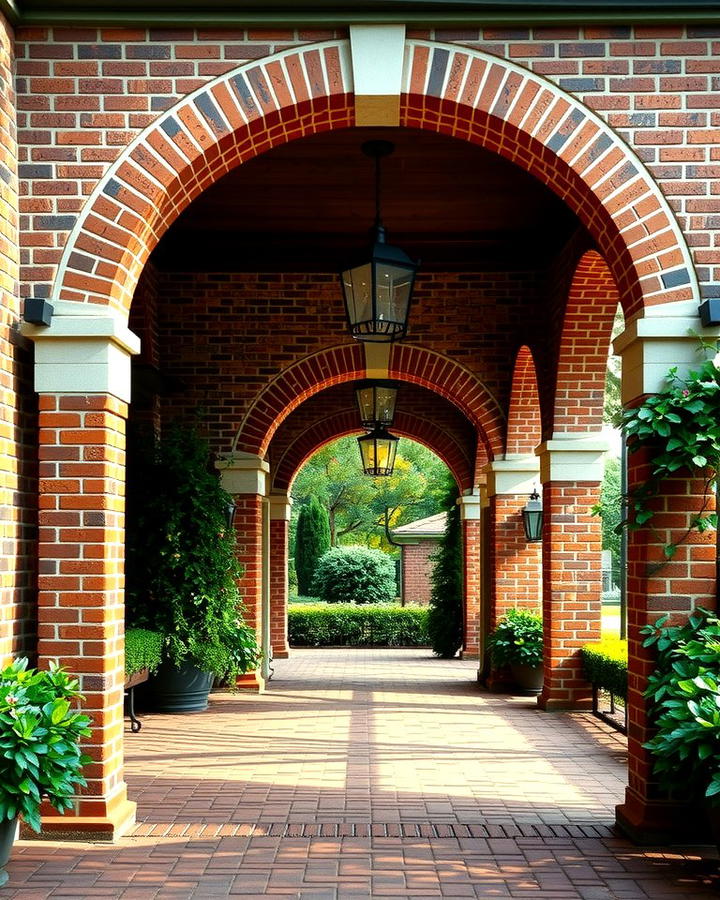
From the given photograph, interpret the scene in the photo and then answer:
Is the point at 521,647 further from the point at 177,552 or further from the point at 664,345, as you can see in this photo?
the point at 664,345

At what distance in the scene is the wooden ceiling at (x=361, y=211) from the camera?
7.66m

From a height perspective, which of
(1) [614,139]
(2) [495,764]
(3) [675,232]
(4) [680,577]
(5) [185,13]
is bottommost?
(2) [495,764]

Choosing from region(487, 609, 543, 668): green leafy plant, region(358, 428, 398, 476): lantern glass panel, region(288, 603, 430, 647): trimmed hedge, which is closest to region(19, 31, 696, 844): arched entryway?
region(487, 609, 543, 668): green leafy plant

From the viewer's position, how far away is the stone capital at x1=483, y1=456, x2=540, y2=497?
451 inches

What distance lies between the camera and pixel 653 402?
493cm

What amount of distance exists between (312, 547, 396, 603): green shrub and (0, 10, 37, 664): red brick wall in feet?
70.6

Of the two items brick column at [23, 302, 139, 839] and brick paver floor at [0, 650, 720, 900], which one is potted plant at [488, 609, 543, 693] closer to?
brick paver floor at [0, 650, 720, 900]

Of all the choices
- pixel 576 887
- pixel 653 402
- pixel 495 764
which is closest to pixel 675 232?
pixel 653 402

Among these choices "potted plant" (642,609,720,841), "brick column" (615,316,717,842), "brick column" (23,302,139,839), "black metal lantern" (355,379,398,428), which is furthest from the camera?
"black metal lantern" (355,379,398,428)

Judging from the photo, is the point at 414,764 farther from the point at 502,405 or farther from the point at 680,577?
the point at 502,405

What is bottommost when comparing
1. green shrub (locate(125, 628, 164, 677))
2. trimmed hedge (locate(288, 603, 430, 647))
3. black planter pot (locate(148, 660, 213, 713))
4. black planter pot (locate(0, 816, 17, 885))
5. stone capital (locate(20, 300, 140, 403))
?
trimmed hedge (locate(288, 603, 430, 647))

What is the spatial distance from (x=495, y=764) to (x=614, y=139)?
423 cm

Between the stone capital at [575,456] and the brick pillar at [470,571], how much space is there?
6.84 m

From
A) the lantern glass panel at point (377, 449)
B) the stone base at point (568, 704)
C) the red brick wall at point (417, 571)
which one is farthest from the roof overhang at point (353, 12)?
the red brick wall at point (417, 571)
